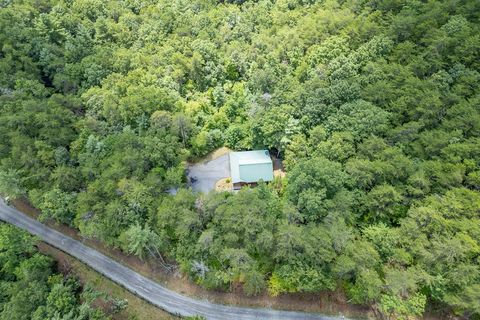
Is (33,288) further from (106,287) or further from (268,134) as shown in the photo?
(268,134)

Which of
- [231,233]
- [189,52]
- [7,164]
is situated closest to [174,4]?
[189,52]

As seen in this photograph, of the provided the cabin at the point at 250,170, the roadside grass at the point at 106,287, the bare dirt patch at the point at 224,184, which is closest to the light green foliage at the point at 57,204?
the roadside grass at the point at 106,287

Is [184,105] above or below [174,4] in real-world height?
below

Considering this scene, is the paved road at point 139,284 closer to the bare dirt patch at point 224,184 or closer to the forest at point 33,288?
the forest at point 33,288

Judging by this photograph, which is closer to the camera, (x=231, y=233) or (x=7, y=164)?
(x=231, y=233)

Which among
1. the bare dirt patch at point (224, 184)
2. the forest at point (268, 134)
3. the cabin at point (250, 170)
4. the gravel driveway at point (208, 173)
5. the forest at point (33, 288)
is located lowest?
the forest at point (33, 288)

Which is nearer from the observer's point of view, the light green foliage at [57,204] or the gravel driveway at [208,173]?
the light green foliage at [57,204]

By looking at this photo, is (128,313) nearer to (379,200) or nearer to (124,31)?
(379,200)

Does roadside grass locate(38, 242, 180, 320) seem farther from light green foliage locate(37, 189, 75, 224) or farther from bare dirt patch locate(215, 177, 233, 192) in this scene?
bare dirt patch locate(215, 177, 233, 192)
